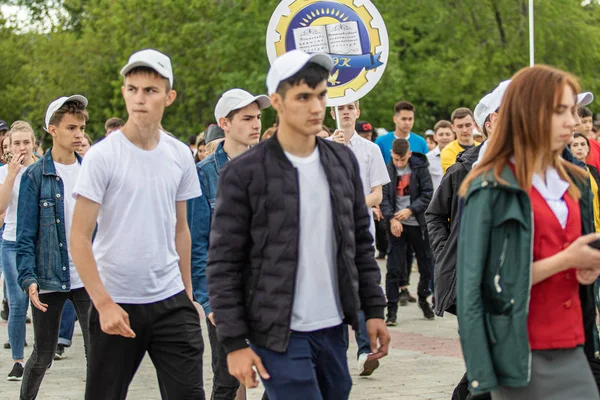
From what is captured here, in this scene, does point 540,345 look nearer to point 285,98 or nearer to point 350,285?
point 350,285

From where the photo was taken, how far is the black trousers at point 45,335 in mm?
7074

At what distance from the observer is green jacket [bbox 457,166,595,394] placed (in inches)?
158

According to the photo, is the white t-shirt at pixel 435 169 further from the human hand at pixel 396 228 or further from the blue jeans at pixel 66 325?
the blue jeans at pixel 66 325

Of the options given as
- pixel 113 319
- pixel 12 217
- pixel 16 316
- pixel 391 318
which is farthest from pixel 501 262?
pixel 391 318

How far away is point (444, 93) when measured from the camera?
29.0 metres

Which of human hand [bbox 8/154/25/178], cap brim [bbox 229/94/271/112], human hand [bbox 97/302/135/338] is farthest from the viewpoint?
human hand [bbox 8/154/25/178]

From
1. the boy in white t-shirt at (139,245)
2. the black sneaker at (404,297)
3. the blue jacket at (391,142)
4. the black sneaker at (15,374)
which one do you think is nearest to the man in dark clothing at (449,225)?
the boy in white t-shirt at (139,245)

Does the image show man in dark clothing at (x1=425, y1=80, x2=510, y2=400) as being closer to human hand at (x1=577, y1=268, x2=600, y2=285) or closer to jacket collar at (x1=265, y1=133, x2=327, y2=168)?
jacket collar at (x1=265, y1=133, x2=327, y2=168)

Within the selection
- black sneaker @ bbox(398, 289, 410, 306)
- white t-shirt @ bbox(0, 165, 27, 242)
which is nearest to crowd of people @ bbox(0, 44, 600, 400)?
white t-shirt @ bbox(0, 165, 27, 242)

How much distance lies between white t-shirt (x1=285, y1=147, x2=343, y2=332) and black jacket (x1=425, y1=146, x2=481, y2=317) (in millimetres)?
1634

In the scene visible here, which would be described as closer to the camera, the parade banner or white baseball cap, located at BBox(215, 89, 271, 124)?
white baseball cap, located at BBox(215, 89, 271, 124)

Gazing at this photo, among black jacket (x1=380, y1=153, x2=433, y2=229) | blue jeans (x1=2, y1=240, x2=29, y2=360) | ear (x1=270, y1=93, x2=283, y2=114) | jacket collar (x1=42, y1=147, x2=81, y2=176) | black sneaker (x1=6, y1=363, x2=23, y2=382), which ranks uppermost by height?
ear (x1=270, y1=93, x2=283, y2=114)

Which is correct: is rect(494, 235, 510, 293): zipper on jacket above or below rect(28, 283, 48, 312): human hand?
above

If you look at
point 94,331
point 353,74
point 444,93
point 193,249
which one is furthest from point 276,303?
point 444,93
